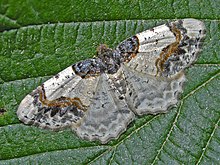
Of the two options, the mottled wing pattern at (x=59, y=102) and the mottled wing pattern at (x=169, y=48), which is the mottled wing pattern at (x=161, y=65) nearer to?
the mottled wing pattern at (x=169, y=48)

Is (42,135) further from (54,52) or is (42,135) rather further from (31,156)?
(54,52)

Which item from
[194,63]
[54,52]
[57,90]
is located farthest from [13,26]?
[194,63]

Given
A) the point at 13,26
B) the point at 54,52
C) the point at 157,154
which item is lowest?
the point at 157,154

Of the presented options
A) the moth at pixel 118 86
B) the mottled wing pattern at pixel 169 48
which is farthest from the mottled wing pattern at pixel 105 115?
the mottled wing pattern at pixel 169 48

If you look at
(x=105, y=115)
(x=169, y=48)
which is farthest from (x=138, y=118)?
(x=169, y=48)

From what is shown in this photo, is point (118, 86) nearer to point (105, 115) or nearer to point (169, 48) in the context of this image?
point (105, 115)

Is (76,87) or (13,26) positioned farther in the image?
(76,87)
